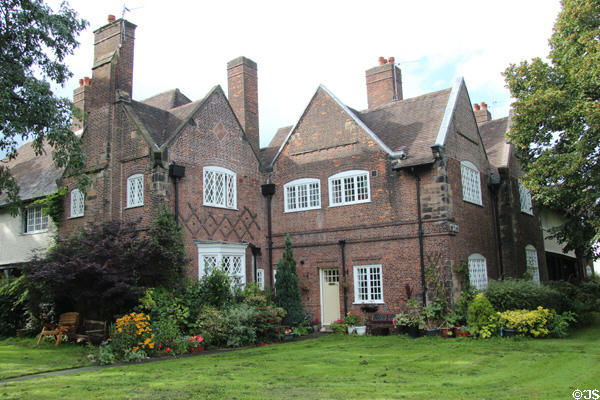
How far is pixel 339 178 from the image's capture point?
20.9m

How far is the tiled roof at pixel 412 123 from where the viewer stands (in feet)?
63.9

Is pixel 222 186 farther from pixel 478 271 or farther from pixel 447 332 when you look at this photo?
pixel 478 271

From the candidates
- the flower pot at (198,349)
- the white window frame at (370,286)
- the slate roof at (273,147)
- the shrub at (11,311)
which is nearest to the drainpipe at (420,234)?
the white window frame at (370,286)

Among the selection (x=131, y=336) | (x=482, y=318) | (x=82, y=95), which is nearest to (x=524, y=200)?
(x=482, y=318)

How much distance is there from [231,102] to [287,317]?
10.1 meters

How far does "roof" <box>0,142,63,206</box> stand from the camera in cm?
2275

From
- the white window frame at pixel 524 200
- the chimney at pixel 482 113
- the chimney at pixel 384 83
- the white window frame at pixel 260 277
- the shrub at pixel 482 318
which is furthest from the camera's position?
the chimney at pixel 482 113

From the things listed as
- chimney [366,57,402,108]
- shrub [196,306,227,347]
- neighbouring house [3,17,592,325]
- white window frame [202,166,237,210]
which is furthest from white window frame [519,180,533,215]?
shrub [196,306,227,347]

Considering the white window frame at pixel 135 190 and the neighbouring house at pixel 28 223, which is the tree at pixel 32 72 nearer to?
the white window frame at pixel 135 190

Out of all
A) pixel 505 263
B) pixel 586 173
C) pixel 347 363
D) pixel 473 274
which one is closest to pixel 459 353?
pixel 347 363

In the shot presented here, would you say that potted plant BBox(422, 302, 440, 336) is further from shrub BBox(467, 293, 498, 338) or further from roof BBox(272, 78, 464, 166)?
roof BBox(272, 78, 464, 166)

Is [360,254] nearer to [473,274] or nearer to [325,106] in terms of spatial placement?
[473,274]

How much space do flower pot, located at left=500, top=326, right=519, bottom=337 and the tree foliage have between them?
1060 centimetres

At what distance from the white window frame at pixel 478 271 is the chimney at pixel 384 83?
877 cm
